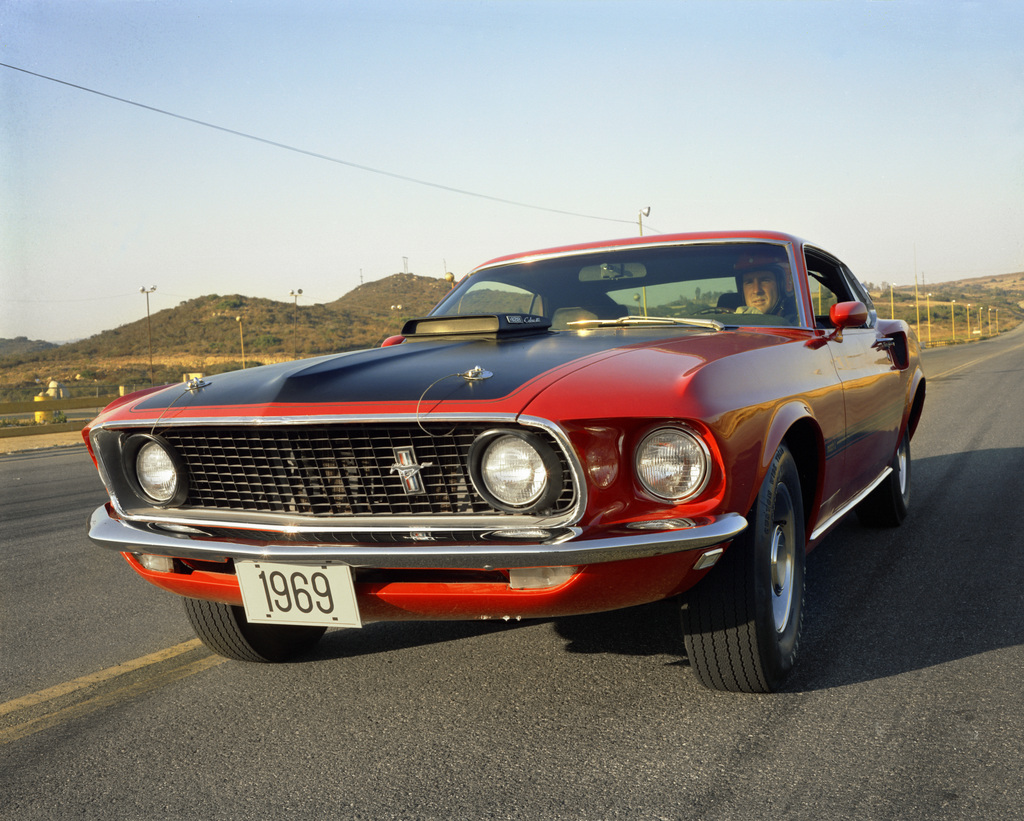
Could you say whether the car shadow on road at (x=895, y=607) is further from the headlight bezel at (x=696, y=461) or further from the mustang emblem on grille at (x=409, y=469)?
the mustang emblem on grille at (x=409, y=469)

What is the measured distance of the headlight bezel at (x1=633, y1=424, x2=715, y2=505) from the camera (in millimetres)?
2389

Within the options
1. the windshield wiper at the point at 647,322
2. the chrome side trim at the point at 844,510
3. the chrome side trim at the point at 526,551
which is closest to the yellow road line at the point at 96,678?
the chrome side trim at the point at 526,551

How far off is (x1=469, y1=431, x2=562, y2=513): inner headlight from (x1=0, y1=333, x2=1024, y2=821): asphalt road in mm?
690

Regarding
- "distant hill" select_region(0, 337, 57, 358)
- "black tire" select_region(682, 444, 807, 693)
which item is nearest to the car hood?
"black tire" select_region(682, 444, 807, 693)

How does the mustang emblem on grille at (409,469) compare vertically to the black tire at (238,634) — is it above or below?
above

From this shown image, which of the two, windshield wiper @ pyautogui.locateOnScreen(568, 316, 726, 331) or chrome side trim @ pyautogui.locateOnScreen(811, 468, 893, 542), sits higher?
windshield wiper @ pyautogui.locateOnScreen(568, 316, 726, 331)

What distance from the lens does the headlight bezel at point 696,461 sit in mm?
2389

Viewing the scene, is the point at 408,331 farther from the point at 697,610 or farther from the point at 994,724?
the point at 994,724

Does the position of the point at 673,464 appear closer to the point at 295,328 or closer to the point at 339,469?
the point at 339,469

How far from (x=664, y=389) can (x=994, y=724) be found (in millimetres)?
1327

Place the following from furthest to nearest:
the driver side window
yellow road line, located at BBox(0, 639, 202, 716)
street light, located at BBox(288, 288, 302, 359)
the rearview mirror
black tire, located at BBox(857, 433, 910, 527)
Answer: street light, located at BBox(288, 288, 302, 359)
black tire, located at BBox(857, 433, 910, 527)
the driver side window
the rearview mirror
yellow road line, located at BBox(0, 639, 202, 716)

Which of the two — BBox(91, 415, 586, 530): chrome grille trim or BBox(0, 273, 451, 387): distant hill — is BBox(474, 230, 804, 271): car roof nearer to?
BBox(91, 415, 586, 530): chrome grille trim

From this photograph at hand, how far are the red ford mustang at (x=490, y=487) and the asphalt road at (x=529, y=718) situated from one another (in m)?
0.26

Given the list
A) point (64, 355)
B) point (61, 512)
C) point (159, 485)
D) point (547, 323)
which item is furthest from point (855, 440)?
point (64, 355)
